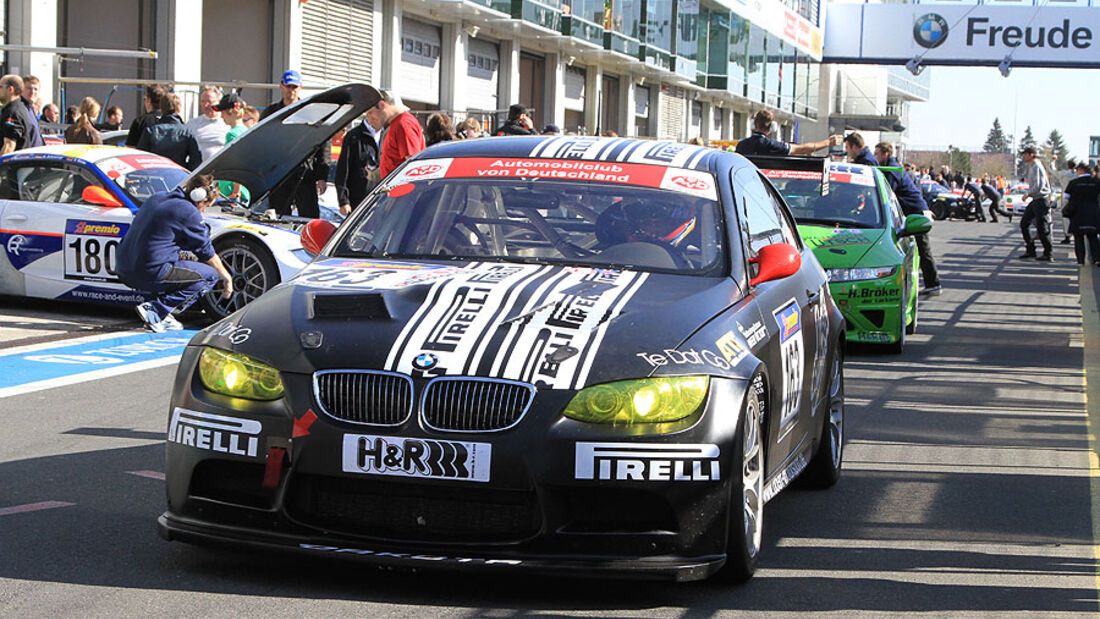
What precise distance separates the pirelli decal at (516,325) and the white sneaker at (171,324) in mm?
6812

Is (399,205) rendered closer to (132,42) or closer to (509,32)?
(132,42)

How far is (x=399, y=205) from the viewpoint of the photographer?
5.90 m

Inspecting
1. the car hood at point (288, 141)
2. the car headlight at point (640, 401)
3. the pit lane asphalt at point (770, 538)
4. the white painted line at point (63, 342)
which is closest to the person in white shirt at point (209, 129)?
the white painted line at point (63, 342)

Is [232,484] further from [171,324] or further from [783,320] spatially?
[171,324]

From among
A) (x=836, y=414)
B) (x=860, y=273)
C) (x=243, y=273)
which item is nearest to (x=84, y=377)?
(x=243, y=273)

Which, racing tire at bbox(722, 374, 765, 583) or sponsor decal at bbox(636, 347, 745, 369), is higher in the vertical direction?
sponsor decal at bbox(636, 347, 745, 369)

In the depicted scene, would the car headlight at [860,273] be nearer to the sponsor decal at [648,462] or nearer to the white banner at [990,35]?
the sponsor decal at [648,462]

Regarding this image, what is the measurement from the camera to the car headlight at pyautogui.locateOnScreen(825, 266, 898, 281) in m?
11.8

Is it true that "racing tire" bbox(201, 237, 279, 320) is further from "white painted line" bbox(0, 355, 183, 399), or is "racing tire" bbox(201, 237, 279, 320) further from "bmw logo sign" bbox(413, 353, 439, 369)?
"bmw logo sign" bbox(413, 353, 439, 369)

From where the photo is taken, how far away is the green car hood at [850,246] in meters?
11.9

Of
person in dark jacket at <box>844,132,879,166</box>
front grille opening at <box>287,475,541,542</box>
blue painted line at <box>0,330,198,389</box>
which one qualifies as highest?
person in dark jacket at <box>844,132,879,166</box>

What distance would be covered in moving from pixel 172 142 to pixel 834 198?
5846 mm

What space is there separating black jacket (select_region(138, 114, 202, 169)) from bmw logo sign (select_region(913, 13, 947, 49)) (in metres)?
58.7

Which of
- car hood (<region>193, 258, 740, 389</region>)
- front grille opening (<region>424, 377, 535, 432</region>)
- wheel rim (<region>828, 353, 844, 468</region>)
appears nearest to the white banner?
wheel rim (<region>828, 353, 844, 468</region>)
